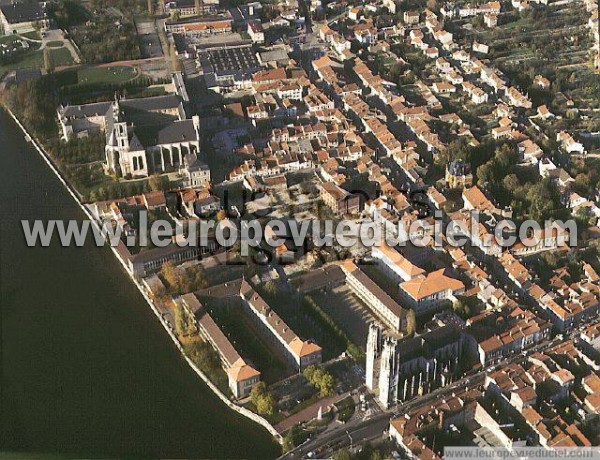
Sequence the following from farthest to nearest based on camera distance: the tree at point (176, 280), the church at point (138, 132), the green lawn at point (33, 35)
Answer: the green lawn at point (33, 35) → the church at point (138, 132) → the tree at point (176, 280)

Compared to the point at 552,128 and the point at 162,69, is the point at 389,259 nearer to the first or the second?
the point at 552,128

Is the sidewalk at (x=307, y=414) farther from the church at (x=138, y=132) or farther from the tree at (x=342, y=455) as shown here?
the church at (x=138, y=132)

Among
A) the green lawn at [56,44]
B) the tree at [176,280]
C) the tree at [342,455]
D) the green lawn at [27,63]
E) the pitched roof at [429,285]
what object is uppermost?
the green lawn at [56,44]

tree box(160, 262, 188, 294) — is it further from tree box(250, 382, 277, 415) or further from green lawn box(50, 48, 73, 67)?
green lawn box(50, 48, 73, 67)

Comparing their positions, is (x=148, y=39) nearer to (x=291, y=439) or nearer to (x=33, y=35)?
(x=33, y=35)

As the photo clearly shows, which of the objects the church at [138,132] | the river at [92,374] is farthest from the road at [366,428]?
the church at [138,132]

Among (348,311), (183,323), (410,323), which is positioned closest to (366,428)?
(410,323)
